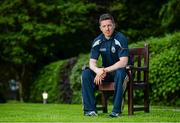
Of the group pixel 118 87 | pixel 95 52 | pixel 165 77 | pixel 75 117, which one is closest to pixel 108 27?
pixel 95 52

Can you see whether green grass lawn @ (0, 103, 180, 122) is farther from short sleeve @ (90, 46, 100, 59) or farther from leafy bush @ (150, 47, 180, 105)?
leafy bush @ (150, 47, 180, 105)

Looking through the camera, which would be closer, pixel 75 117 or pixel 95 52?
pixel 75 117

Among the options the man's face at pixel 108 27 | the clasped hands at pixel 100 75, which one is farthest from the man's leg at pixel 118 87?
the man's face at pixel 108 27

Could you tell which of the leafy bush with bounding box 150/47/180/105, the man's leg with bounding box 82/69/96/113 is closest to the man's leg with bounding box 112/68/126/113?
the man's leg with bounding box 82/69/96/113

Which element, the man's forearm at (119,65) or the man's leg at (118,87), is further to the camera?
the man's forearm at (119,65)

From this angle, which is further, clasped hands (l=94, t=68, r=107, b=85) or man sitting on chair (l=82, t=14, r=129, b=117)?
clasped hands (l=94, t=68, r=107, b=85)

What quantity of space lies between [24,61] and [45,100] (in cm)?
464

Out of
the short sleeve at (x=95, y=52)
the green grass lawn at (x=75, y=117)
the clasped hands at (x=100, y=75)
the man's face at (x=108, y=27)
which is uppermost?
the man's face at (x=108, y=27)

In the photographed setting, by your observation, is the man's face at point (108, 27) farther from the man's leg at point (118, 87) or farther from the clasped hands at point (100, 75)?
the man's leg at point (118, 87)

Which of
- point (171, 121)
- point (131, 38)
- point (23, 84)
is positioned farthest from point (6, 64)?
point (171, 121)

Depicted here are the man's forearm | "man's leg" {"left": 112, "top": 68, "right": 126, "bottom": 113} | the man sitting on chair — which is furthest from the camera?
the man's forearm

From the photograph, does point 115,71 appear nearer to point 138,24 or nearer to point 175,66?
point 175,66

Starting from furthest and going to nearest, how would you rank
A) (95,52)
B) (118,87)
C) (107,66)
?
1. (95,52)
2. (107,66)
3. (118,87)

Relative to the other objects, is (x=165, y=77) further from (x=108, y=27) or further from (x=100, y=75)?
(x=100, y=75)
